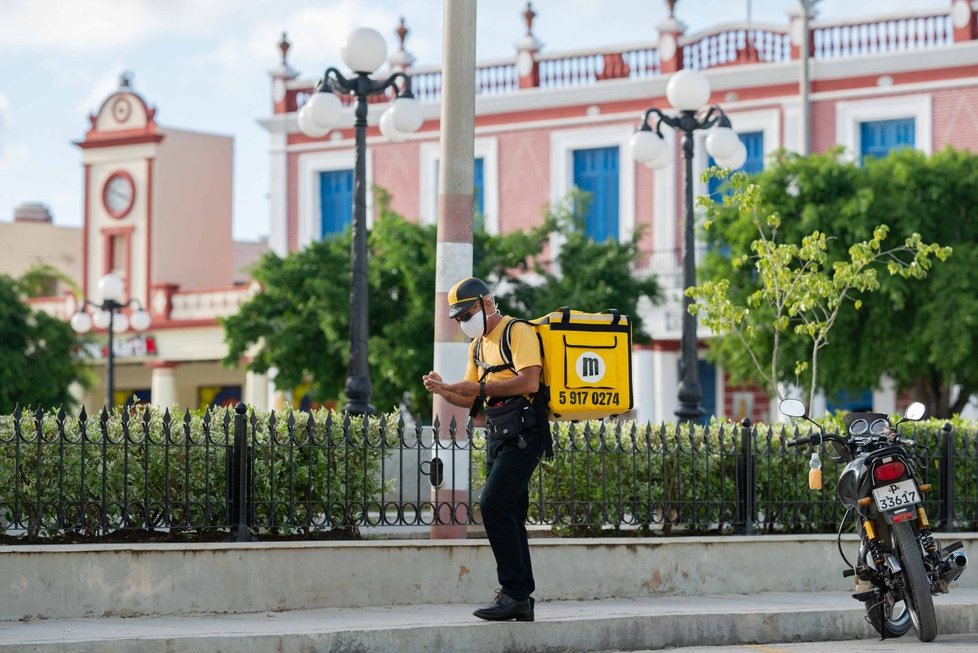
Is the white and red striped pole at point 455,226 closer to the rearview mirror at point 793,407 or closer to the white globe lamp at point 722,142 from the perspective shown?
the rearview mirror at point 793,407

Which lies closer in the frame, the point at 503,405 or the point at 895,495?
the point at 503,405

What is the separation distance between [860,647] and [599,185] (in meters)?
27.6

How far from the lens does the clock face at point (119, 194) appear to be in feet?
149

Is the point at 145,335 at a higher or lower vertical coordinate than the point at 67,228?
lower

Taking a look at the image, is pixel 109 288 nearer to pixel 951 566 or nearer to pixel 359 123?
pixel 359 123

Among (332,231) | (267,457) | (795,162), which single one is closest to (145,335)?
(332,231)

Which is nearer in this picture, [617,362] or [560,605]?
[617,362]

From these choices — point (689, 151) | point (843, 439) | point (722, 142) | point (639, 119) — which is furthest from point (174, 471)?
point (639, 119)

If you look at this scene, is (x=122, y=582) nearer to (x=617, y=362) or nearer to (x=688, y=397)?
(x=617, y=362)

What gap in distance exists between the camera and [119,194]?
45.8 meters

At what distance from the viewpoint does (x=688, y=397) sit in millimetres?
18516

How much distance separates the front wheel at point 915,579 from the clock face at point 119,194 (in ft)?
122

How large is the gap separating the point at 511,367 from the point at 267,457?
2.49 meters

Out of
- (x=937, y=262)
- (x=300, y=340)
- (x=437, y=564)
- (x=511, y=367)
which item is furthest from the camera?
(x=300, y=340)
